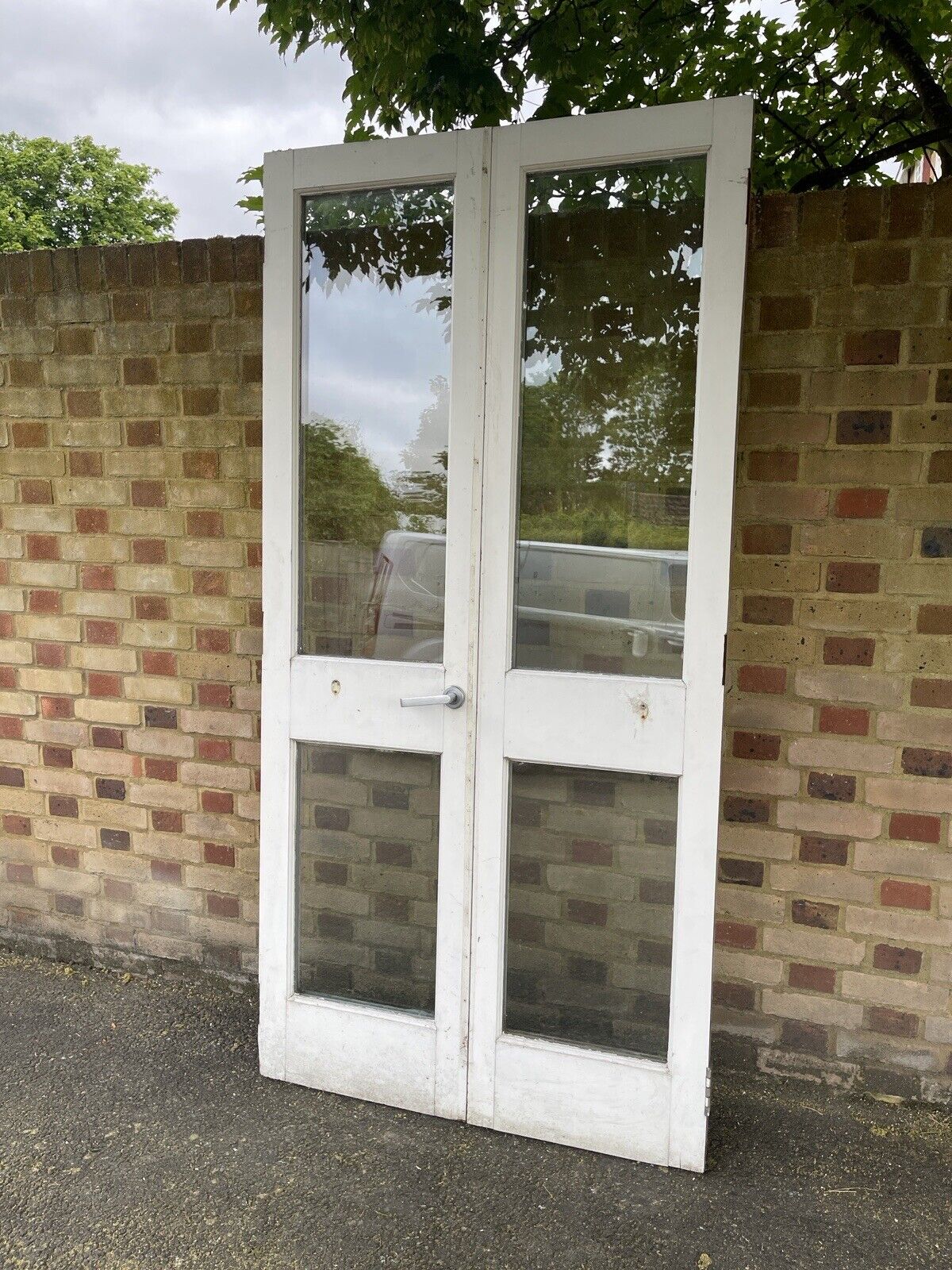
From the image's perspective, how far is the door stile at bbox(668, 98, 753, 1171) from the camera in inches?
75.0

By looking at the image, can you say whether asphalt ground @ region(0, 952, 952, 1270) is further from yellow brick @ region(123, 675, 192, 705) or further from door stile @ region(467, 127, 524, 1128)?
yellow brick @ region(123, 675, 192, 705)

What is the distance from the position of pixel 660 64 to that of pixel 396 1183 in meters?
3.88

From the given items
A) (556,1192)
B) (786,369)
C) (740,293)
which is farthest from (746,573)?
(556,1192)

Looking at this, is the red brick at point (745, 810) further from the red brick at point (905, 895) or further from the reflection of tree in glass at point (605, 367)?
the reflection of tree in glass at point (605, 367)

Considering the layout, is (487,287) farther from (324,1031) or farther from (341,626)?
(324,1031)

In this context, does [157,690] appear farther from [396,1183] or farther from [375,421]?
[396,1183]

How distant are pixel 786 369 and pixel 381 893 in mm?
1724

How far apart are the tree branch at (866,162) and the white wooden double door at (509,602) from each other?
132 cm

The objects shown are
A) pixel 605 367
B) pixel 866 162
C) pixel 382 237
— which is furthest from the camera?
pixel 866 162

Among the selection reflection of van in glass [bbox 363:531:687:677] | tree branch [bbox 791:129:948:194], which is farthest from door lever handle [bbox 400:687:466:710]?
tree branch [bbox 791:129:948:194]

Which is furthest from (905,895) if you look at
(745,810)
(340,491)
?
(340,491)

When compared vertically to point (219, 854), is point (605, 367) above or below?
above

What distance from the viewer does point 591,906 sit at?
2.19 metres

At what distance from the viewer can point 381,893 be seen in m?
2.35
